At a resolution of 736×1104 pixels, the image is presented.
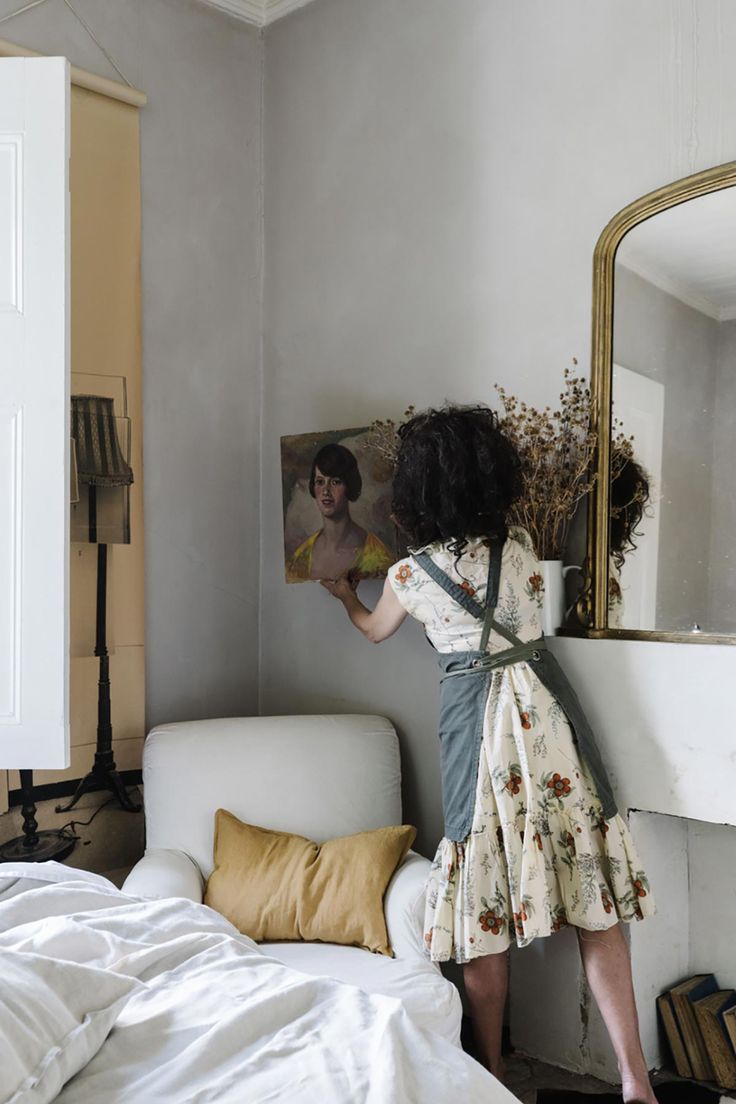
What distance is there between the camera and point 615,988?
2039 mm

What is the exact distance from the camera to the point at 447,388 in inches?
103

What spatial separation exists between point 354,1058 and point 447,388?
1823mm

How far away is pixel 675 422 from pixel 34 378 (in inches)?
52.8

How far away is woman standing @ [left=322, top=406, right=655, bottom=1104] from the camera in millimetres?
2000

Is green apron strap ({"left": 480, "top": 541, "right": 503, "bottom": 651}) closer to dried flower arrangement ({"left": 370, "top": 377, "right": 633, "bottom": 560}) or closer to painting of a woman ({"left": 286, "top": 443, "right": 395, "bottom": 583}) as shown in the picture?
dried flower arrangement ({"left": 370, "top": 377, "right": 633, "bottom": 560})

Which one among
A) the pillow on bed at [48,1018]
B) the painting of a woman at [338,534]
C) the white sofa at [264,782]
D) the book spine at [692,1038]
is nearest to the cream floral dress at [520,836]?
the white sofa at [264,782]

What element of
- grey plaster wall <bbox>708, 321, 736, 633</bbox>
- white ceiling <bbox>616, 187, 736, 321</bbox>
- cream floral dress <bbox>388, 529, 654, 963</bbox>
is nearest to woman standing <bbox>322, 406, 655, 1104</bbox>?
cream floral dress <bbox>388, 529, 654, 963</bbox>

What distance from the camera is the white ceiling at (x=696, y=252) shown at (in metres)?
2.06

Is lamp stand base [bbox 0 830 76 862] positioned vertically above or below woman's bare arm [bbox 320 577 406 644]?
below

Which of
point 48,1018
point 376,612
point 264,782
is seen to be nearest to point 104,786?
point 264,782

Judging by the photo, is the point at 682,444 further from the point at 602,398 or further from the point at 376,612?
the point at 376,612

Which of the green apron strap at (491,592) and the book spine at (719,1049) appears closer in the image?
the green apron strap at (491,592)

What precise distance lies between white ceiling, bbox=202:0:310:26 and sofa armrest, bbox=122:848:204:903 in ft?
7.79

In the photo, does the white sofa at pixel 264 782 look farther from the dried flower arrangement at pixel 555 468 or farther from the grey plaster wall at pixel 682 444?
the grey plaster wall at pixel 682 444
